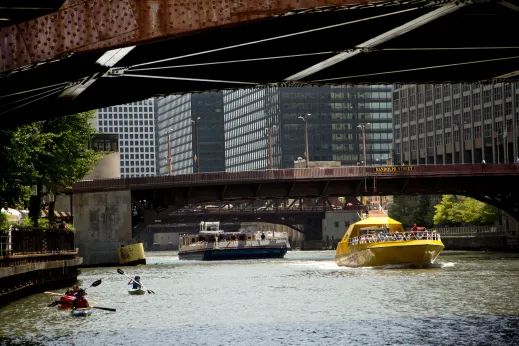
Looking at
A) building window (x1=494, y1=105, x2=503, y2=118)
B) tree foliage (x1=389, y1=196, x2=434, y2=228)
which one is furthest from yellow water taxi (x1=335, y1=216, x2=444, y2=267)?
building window (x1=494, y1=105, x2=503, y2=118)

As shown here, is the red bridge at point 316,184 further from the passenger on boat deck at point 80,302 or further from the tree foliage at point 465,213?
the passenger on boat deck at point 80,302

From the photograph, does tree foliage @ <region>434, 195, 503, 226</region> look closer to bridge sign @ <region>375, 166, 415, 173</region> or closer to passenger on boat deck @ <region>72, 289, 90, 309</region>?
bridge sign @ <region>375, 166, 415, 173</region>

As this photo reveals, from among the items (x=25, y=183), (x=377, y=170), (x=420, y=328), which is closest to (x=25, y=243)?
(x=25, y=183)

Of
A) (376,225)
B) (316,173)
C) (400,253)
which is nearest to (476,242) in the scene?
(316,173)

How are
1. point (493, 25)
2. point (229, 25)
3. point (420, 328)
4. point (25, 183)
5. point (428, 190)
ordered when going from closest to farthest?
point (229, 25), point (493, 25), point (420, 328), point (25, 183), point (428, 190)

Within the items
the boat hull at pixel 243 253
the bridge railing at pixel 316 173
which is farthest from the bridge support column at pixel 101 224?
the boat hull at pixel 243 253

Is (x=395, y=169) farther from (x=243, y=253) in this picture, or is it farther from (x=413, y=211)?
(x=413, y=211)

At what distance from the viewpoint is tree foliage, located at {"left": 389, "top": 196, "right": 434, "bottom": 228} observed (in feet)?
599

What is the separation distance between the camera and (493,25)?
25.0m

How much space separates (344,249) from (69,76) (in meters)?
70.7

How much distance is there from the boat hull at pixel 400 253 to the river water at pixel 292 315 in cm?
1410

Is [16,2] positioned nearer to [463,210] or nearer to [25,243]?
[25,243]

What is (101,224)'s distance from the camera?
11688cm

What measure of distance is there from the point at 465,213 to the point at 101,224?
65725 millimetres
